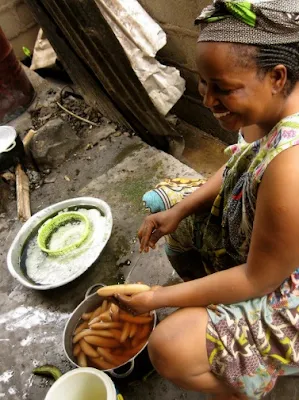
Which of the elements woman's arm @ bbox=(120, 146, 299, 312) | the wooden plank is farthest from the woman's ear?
the wooden plank

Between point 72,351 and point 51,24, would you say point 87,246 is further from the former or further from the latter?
point 51,24

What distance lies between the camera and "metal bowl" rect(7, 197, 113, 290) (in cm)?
254

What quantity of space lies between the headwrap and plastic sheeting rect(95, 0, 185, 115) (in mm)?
2758

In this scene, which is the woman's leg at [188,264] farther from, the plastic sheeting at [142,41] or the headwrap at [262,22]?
the plastic sheeting at [142,41]

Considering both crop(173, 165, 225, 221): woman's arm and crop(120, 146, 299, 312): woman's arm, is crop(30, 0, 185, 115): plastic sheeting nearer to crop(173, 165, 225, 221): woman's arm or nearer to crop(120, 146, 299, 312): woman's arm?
crop(173, 165, 225, 221): woman's arm

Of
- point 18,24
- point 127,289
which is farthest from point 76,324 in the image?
point 18,24

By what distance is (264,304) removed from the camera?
1.44m

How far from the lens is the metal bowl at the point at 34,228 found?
254 centimetres

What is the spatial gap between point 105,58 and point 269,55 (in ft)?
9.61

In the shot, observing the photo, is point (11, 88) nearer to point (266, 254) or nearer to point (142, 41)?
point (142, 41)

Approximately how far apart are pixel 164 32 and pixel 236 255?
3.09 metres

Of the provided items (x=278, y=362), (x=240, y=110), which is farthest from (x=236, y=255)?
(x=240, y=110)

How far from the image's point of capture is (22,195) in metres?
3.52

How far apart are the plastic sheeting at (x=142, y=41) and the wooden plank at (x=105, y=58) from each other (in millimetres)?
91
